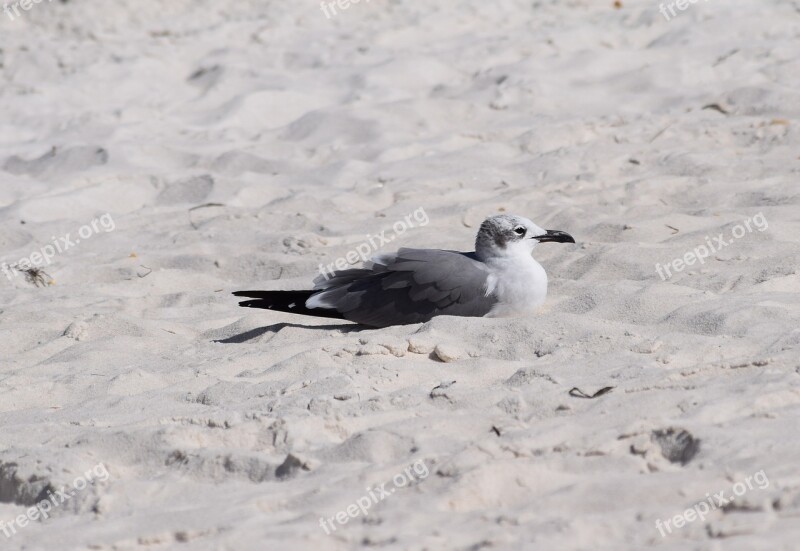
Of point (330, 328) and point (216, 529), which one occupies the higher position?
point (216, 529)

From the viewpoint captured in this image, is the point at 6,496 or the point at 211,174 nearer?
the point at 6,496

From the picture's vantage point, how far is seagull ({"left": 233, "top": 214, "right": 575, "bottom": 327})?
4.29 metres

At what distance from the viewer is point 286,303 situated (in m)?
4.29

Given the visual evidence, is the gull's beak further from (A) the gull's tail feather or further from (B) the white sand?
(A) the gull's tail feather

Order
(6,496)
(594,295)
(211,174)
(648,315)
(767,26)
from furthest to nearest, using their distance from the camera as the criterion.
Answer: (767,26), (211,174), (594,295), (648,315), (6,496)

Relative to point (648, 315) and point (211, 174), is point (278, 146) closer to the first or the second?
point (211, 174)

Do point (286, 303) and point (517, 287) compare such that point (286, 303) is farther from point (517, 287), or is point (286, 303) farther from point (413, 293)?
point (517, 287)

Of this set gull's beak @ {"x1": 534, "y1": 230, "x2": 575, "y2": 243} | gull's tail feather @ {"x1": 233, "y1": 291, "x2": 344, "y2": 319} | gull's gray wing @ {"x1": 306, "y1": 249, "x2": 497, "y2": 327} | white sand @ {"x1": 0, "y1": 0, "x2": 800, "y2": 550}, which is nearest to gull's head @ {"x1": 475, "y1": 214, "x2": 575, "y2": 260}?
gull's beak @ {"x1": 534, "y1": 230, "x2": 575, "y2": 243}

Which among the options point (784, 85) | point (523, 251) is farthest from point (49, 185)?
point (784, 85)

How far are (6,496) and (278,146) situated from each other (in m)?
4.01

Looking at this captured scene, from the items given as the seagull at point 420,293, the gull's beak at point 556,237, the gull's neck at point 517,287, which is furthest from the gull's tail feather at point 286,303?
the gull's beak at point 556,237

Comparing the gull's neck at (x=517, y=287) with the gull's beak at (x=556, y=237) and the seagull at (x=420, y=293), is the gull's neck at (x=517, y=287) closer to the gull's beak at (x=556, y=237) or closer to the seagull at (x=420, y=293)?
the seagull at (x=420, y=293)

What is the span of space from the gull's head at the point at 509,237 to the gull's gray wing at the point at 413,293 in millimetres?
132

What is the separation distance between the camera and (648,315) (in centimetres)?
395
